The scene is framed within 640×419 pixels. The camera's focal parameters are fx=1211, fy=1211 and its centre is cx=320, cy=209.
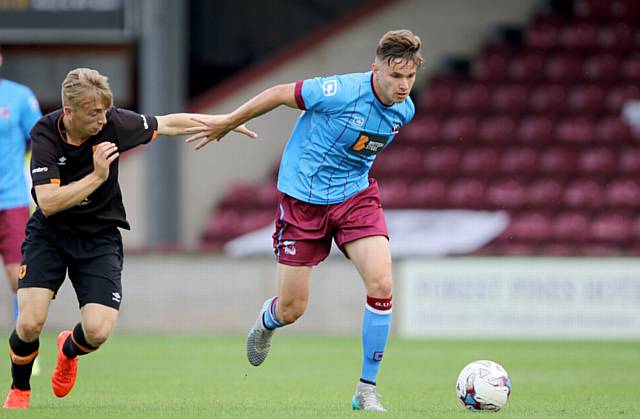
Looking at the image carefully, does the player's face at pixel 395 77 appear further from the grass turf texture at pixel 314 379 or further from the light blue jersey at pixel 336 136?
the grass turf texture at pixel 314 379

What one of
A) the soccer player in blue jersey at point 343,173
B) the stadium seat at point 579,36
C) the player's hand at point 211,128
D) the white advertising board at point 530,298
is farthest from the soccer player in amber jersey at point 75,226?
the stadium seat at point 579,36

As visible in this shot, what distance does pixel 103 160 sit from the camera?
247 inches

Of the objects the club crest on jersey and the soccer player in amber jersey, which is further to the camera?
the club crest on jersey

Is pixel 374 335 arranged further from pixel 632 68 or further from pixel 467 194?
pixel 632 68

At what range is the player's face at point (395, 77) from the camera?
664 cm

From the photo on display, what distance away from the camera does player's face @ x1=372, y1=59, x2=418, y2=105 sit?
6645 millimetres

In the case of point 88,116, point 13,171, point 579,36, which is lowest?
point 13,171

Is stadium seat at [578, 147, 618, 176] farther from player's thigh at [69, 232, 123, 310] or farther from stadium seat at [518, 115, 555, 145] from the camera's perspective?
player's thigh at [69, 232, 123, 310]

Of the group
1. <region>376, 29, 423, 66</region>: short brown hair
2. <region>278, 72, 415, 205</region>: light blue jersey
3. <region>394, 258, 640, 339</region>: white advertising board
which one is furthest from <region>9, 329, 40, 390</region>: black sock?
<region>394, 258, 640, 339</region>: white advertising board

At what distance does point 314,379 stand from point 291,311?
6.50 feet

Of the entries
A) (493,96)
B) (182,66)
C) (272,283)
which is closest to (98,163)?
(272,283)

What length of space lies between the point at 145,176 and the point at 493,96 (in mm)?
5294

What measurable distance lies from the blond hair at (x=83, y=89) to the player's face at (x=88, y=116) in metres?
0.02

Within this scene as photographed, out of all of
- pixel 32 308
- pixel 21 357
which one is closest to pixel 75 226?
pixel 32 308
